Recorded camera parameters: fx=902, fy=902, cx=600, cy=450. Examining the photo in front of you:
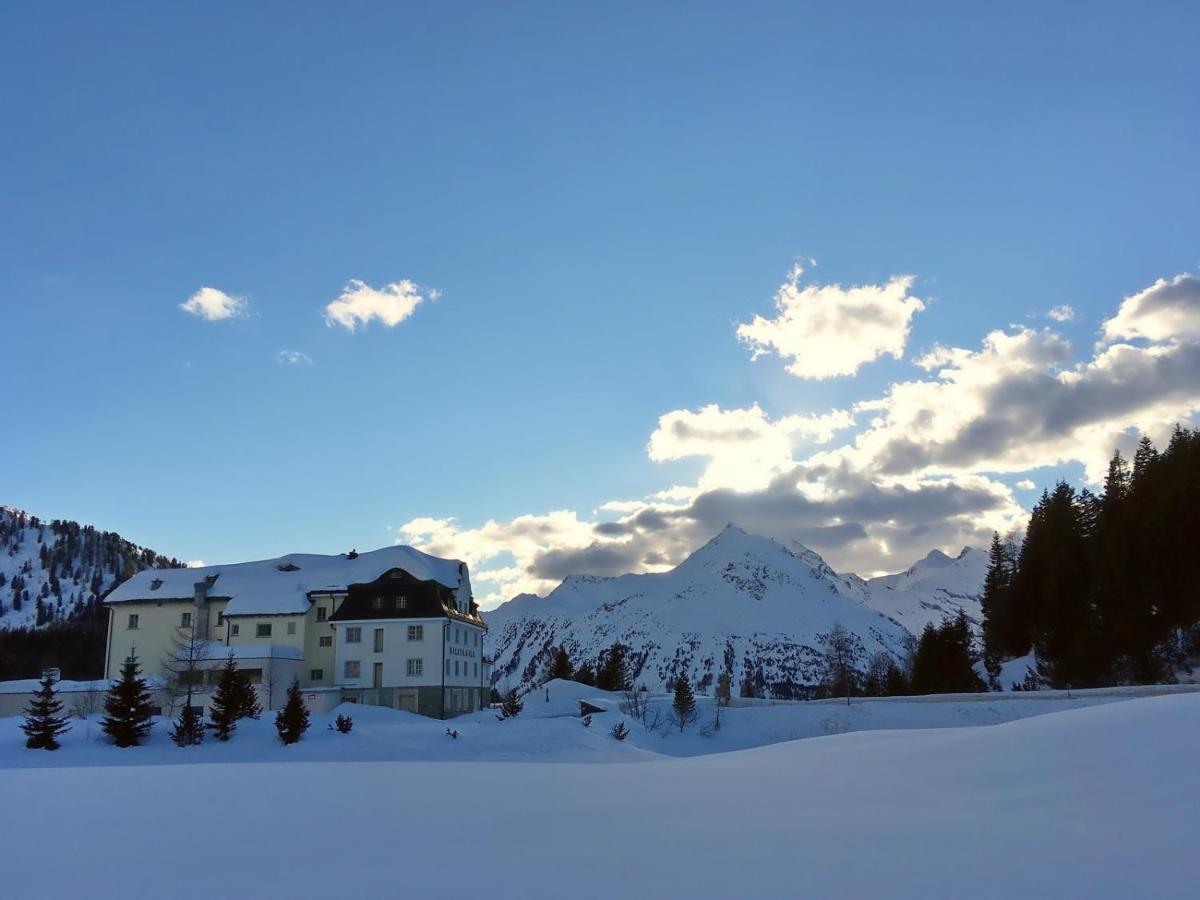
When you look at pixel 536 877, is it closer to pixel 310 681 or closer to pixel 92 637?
pixel 310 681

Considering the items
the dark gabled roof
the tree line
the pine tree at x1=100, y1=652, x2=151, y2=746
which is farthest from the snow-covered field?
the dark gabled roof

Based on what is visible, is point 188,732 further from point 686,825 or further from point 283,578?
point 686,825

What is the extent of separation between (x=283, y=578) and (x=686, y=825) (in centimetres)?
6106

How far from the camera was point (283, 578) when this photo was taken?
66.7 m

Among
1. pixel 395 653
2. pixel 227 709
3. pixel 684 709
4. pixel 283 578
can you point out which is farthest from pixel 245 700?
pixel 684 709

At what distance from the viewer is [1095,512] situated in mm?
69062

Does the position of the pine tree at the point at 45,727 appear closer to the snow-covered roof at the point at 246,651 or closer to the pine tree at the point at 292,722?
the pine tree at the point at 292,722

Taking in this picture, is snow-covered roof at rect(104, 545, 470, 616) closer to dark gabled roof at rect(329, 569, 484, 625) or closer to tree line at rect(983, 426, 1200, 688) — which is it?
dark gabled roof at rect(329, 569, 484, 625)

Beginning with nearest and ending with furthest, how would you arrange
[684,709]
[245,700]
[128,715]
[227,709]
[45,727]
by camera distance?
[45,727] < [128,715] < [227,709] < [245,700] < [684,709]

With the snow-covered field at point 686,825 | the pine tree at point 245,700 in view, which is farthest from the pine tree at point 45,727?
the snow-covered field at point 686,825

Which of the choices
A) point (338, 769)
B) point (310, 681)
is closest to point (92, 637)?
point (310, 681)

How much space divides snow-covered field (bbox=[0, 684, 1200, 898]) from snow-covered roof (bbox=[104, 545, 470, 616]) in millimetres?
44487

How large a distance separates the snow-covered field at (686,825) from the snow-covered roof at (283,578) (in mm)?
44487

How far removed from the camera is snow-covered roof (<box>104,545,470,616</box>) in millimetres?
63750
